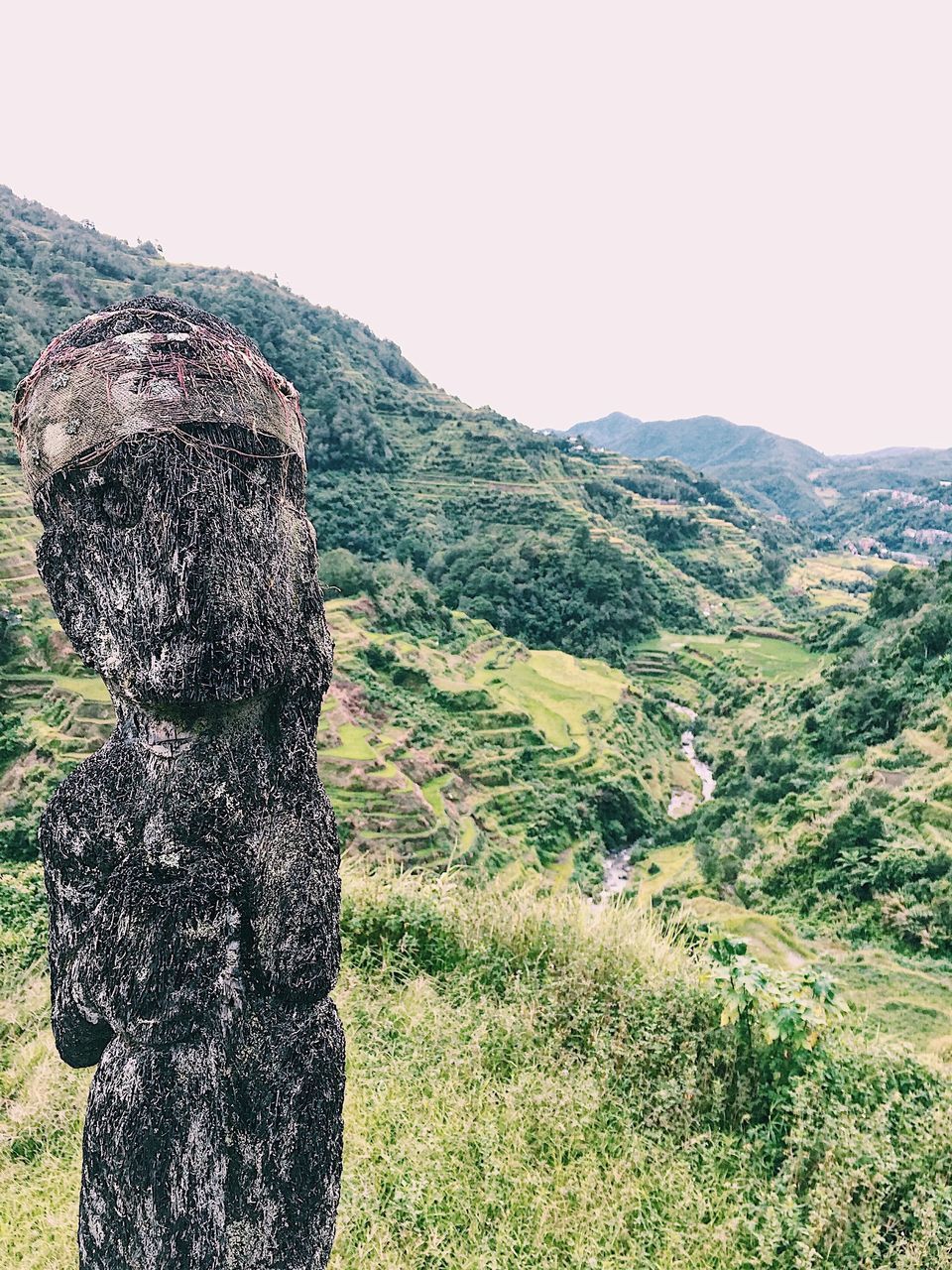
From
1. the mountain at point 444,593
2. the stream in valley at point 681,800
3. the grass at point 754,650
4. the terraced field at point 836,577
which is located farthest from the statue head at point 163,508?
the terraced field at point 836,577

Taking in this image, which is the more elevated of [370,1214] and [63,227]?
[63,227]

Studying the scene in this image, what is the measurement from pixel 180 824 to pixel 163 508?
2.80ft

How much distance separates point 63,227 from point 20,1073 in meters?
94.2

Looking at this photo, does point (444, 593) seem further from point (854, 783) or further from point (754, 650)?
point (854, 783)

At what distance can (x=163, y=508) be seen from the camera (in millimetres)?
2000

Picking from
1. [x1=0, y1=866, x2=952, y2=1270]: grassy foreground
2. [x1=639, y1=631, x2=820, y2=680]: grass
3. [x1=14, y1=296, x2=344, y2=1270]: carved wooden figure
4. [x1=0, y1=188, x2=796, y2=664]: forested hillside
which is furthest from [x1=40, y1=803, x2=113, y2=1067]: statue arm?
[x1=0, y1=188, x2=796, y2=664]: forested hillside

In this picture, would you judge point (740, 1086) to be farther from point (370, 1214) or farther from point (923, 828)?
point (923, 828)

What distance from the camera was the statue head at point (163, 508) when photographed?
2004 millimetres

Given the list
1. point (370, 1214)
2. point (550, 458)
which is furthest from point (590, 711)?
point (550, 458)

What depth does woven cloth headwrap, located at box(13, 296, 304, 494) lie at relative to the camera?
2.04 meters

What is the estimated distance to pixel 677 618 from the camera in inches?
2229

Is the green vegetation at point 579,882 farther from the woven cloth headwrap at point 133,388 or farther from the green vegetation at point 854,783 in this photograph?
the woven cloth headwrap at point 133,388

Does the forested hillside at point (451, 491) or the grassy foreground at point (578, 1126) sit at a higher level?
the forested hillside at point (451, 491)

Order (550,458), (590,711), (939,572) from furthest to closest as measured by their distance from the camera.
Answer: (550,458) → (590,711) → (939,572)
